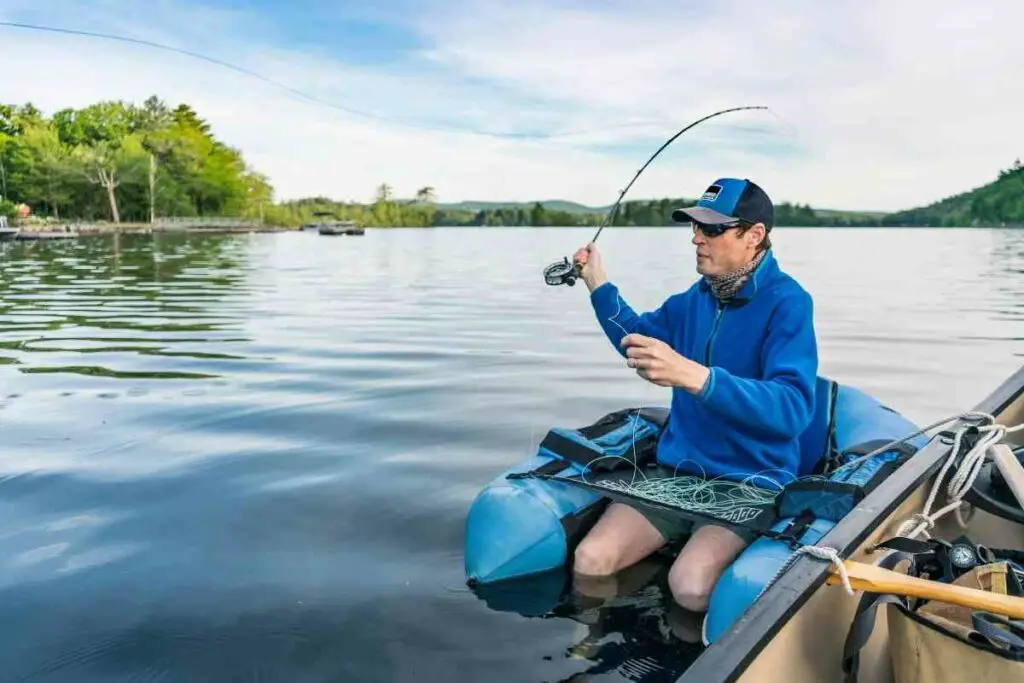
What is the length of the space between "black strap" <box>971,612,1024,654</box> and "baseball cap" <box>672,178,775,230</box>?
2282 millimetres

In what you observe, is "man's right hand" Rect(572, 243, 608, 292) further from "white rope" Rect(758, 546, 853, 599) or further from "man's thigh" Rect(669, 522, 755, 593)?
"white rope" Rect(758, 546, 853, 599)

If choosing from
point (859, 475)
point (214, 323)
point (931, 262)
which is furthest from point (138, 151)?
point (859, 475)

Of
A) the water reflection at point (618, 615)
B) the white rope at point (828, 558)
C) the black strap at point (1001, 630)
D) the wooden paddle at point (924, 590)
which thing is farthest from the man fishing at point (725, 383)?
the black strap at point (1001, 630)

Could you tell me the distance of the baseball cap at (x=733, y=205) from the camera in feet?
13.8

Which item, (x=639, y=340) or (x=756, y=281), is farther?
(x=756, y=281)

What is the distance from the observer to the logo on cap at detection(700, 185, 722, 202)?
430cm

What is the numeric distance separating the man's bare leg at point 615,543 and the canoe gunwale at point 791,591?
1.45m

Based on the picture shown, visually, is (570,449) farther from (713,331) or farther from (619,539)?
(713,331)

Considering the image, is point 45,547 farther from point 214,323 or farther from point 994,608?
point 214,323

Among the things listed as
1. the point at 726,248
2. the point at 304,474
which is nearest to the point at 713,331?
the point at 726,248

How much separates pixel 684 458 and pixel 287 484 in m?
3.05

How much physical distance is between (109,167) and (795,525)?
98.5 meters

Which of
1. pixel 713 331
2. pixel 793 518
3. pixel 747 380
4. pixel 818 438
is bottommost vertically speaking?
pixel 793 518

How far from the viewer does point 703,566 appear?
407 cm
